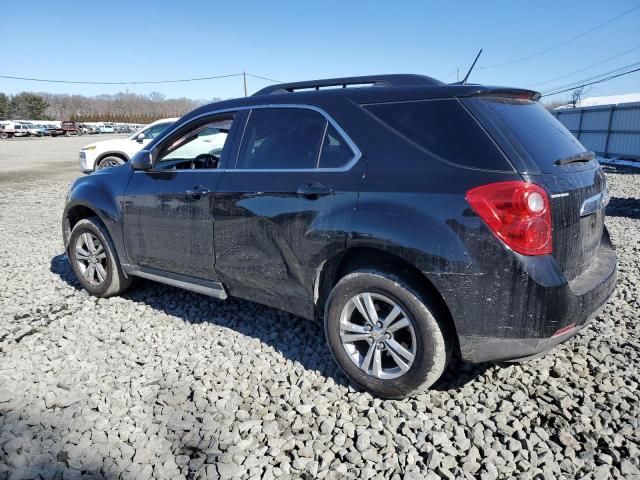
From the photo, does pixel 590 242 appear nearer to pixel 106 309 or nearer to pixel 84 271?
pixel 106 309

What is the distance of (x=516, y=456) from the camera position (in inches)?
94.4

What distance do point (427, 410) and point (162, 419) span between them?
1524 millimetres

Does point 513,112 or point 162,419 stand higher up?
point 513,112

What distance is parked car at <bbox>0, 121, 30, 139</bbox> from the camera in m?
53.3

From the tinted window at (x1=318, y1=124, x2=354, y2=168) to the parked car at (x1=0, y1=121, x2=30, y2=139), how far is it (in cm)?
6191

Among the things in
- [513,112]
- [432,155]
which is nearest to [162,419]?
[432,155]

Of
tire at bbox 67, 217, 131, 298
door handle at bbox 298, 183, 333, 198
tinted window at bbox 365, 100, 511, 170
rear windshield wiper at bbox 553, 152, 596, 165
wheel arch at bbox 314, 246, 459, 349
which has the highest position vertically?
tinted window at bbox 365, 100, 511, 170

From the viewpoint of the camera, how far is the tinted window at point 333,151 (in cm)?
291

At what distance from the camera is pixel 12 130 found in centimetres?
5400

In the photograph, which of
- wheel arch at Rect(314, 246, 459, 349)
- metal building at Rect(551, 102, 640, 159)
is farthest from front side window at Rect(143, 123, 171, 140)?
metal building at Rect(551, 102, 640, 159)

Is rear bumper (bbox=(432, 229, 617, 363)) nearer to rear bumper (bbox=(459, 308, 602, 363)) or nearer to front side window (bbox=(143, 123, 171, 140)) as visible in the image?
rear bumper (bbox=(459, 308, 602, 363))

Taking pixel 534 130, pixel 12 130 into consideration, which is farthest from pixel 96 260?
pixel 12 130

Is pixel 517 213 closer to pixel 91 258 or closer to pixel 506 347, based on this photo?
pixel 506 347

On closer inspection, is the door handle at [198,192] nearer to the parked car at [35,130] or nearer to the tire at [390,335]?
the tire at [390,335]
